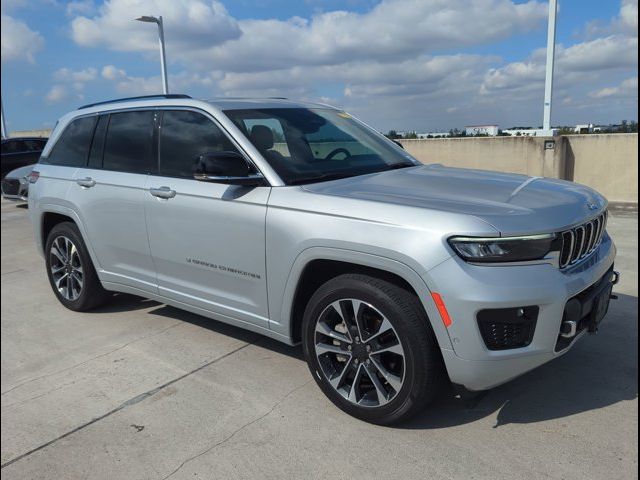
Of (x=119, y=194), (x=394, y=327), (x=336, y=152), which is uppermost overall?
(x=336, y=152)

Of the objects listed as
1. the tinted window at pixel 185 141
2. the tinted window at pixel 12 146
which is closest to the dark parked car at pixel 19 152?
the tinted window at pixel 12 146

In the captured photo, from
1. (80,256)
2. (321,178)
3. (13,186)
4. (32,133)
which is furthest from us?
(32,133)

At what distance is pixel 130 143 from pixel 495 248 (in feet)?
10.1

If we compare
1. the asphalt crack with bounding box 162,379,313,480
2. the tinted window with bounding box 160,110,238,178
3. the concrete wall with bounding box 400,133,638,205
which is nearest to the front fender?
the asphalt crack with bounding box 162,379,313,480

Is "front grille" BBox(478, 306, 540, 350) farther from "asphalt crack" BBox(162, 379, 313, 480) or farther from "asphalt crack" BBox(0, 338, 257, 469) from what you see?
"asphalt crack" BBox(0, 338, 257, 469)

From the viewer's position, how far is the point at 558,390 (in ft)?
10.8

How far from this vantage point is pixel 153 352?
409cm

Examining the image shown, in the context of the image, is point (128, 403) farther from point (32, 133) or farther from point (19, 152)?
point (32, 133)

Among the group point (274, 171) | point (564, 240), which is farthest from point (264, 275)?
point (564, 240)

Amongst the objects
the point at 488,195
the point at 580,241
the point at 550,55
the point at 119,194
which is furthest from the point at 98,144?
the point at 550,55

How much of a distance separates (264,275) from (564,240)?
1.70m

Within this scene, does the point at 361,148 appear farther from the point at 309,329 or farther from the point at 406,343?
the point at 406,343

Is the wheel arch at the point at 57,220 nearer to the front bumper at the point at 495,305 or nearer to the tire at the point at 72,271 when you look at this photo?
the tire at the point at 72,271

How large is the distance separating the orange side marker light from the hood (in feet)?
1.39
